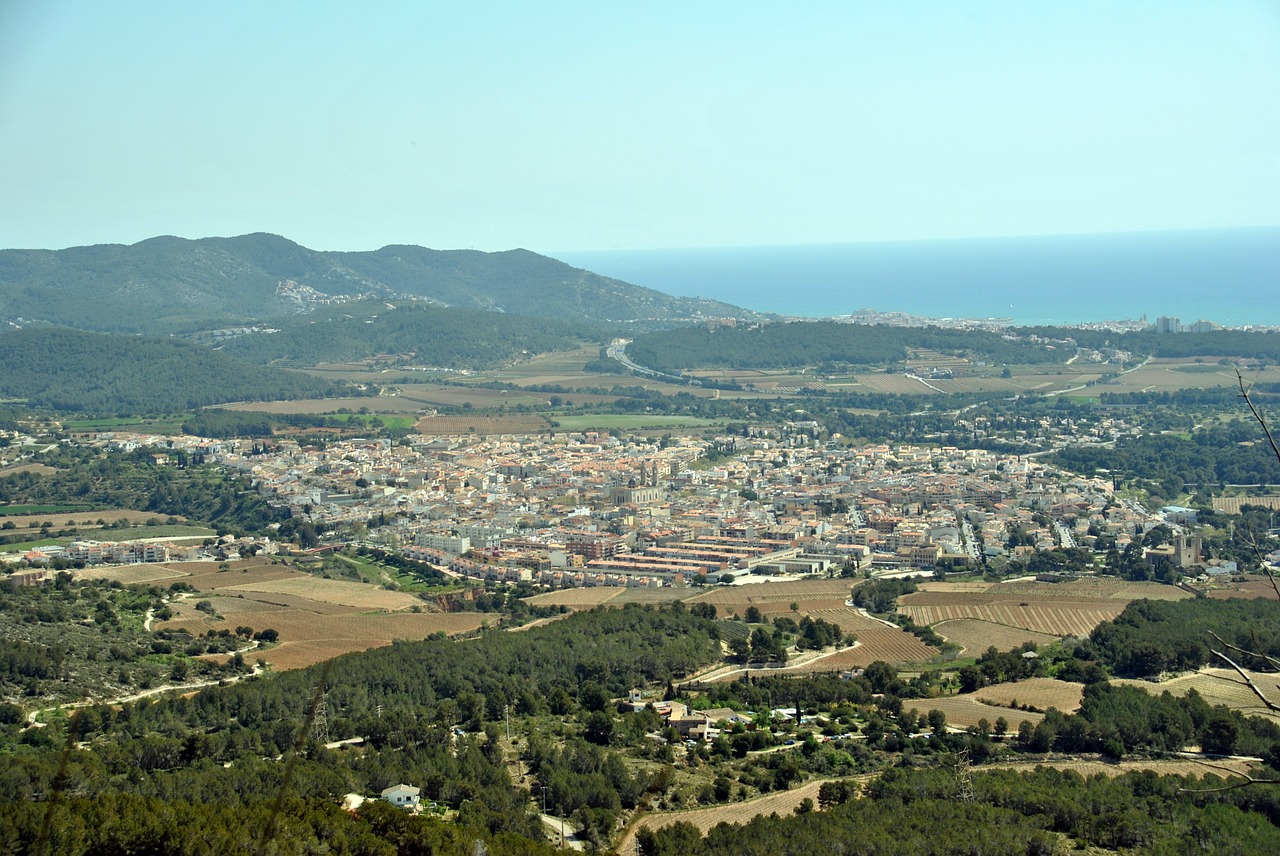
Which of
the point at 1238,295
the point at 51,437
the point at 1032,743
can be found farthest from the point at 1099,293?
the point at 1032,743

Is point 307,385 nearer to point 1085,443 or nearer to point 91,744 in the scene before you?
point 1085,443

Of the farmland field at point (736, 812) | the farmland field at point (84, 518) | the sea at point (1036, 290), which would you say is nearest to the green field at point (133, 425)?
the farmland field at point (84, 518)

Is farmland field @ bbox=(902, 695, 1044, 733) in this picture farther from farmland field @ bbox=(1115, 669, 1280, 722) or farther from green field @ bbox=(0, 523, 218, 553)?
green field @ bbox=(0, 523, 218, 553)

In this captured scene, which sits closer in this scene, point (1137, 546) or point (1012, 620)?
point (1012, 620)

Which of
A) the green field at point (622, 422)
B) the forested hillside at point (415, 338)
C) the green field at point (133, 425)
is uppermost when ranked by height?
the forested hillside at point (415, 338)

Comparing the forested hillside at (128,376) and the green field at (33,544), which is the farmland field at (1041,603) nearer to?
the green field at (33,544)

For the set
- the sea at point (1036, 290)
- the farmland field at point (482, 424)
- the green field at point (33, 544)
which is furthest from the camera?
the sea at point (1036, 290)

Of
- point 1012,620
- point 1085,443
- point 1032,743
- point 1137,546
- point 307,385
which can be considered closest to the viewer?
point 1032,743
